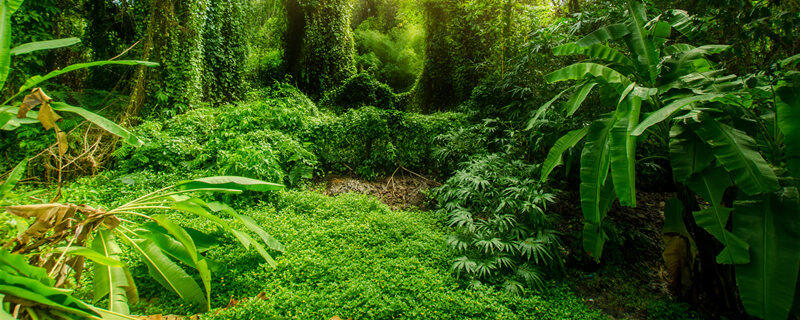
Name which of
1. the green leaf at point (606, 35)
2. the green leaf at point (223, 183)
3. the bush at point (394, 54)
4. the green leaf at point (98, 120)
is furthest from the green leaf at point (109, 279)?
the bush at point (394, 54)

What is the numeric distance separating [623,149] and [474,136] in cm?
310

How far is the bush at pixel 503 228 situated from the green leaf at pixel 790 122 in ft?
5.60

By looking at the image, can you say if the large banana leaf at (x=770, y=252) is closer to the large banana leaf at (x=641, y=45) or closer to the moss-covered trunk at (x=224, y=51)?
the large banana leaf at (x=641, y=45)

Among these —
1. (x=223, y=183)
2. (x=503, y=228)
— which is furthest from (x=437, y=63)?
(x=223, y=183)

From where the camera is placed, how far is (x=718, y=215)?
2117mm

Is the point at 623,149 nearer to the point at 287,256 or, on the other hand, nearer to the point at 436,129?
the point at 287,256

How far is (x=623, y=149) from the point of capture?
86.6 inches

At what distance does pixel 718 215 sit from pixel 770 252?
1.05ft

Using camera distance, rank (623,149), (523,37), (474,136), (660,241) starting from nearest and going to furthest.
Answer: (623,149), (660,241), (474,136), (523,37)

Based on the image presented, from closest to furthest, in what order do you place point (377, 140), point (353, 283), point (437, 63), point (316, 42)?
point (353, 283), point (377, 140), point (437, 63), point (316, 42)

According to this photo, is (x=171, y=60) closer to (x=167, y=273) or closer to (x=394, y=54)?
(x=167, y=273)

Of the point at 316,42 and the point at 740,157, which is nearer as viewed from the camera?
the point at 740,157

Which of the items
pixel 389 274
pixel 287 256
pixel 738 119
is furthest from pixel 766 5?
pixel 287 256

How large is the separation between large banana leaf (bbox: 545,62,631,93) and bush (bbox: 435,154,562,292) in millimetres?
1333
